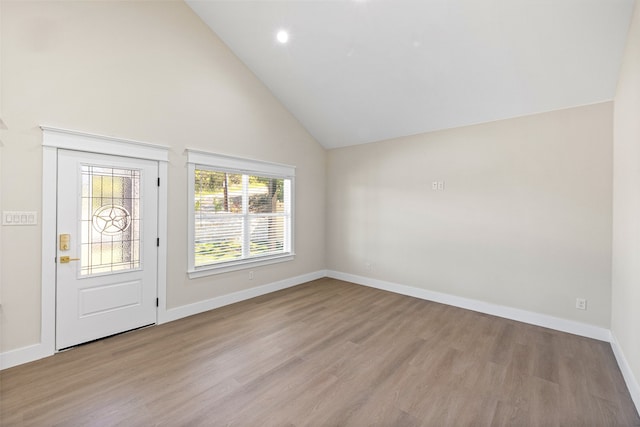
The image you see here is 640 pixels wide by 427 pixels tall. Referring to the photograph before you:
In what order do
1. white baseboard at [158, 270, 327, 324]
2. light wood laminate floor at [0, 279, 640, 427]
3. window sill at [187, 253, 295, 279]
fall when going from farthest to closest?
1. window sill at [187, 253, 295, 279]
2. white baseboard at [158, 270, 327, 324]
3. light wood laminate floor at [0, 279, 640, 427]

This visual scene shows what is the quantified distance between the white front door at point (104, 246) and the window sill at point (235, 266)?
→ 520 mm

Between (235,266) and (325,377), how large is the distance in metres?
2.38

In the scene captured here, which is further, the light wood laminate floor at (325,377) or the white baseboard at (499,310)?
the white baseboard at (499,310)

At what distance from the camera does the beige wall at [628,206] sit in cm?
213

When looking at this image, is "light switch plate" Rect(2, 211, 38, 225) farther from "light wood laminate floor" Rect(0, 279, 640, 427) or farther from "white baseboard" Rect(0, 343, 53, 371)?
"light wood laminate floor" Rect(0, 279, 640, 427)

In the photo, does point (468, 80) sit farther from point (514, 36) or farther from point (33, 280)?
point (33, 280)

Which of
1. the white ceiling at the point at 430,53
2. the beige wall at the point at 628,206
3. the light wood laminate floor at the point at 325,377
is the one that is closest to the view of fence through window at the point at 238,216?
the light wood laminate floor at the point at 325,377

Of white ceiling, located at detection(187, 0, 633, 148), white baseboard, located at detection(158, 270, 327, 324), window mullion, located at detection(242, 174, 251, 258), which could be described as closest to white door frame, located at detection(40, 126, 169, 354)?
white baseboard, located at detection(158, 270, 327, 324)

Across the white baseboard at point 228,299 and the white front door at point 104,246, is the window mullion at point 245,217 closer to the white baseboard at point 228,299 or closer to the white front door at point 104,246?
the white baseboard at point 228,299

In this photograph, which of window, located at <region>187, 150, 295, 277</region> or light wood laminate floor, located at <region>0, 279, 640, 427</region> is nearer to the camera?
light wood laminate floor, located at <region>0, 279, 640, 427</region>

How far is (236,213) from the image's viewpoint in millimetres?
4309

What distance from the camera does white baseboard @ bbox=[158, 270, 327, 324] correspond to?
11.6 feet

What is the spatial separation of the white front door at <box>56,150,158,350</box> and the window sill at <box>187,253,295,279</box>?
0.52 metres

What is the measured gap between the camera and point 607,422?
1881 millimetres
